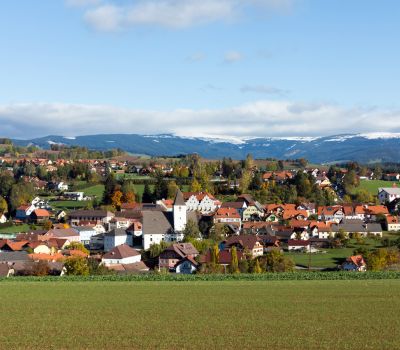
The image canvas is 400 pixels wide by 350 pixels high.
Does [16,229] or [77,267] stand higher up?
[77,267]

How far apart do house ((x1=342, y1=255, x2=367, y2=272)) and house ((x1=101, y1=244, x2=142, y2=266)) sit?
1658 centimetres

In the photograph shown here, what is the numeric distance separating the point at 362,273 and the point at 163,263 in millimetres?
22335

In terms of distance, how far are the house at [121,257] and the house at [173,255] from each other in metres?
2.13

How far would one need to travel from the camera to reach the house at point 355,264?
4825cm

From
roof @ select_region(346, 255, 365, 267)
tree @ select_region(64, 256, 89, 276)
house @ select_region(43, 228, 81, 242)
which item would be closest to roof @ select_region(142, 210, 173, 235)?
house @ select_region(43, 228, 81, 242)

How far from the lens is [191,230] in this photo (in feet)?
227

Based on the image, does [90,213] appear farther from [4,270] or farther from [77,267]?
[77,267]

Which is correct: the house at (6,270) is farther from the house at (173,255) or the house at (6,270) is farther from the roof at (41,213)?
the roof at (41,213)

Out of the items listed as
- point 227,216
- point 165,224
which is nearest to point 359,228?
point 227,216

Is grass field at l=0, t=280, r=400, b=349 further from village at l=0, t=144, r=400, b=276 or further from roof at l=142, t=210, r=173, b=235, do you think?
roof at l=142, t=210, r=173, b=235

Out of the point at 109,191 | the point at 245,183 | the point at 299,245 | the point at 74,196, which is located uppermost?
the point at 245,183

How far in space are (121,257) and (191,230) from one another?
17155 mm

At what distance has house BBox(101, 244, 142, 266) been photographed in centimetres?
5244

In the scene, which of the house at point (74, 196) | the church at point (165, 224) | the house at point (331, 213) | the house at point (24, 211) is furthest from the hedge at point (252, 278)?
the house at point (74, 196)
